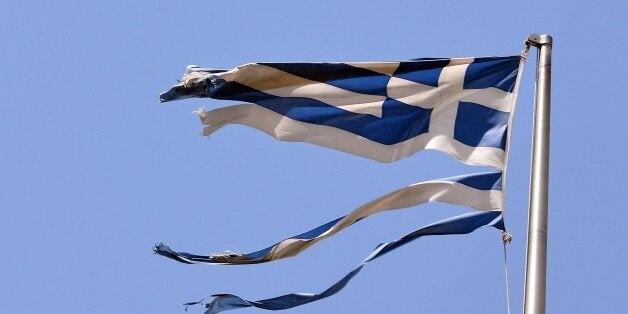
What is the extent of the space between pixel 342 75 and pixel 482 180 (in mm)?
2323

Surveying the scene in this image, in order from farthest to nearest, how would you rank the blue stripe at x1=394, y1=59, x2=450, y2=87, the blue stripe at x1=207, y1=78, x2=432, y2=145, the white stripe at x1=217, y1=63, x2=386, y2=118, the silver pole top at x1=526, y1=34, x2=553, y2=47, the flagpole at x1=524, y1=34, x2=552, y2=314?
the white stripe at x1=217, y1=63, x2=386, y2=118
the blue stripe at x1=394, y1=59, x2=450, y2=87
the blue stripe at x1=207, y1=78, x2=432, y2=145
the silver pole top at x1=526, y1=34, x2=553, y2=47
the flagpole at x1=524, y1=34, x2=552, y2=314

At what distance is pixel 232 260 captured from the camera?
635 inches

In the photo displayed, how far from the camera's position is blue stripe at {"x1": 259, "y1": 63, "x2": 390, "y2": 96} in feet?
54.8

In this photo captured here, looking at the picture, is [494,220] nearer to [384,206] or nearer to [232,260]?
[384,206]

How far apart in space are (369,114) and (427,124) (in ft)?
2.53

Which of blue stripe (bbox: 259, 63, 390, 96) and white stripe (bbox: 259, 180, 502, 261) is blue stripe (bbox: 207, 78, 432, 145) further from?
white stripe (bbox: 259, 180, 502, 261)

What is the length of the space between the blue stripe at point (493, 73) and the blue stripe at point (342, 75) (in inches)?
41.9

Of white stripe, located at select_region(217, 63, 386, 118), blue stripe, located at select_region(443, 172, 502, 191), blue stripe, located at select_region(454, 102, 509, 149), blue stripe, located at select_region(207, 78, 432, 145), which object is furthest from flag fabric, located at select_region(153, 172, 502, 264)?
white stripe, located at select_region(217, 63, 386, 118)

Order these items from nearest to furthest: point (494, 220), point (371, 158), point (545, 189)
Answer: point (545, 189) < point (494, 220) < point (371, 158)

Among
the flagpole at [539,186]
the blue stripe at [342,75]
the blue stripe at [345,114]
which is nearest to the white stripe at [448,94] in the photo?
the blue stripe at [345,114]

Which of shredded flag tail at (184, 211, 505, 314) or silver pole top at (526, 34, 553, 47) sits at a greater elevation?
silver pole top at (526, 34, 553, 47)

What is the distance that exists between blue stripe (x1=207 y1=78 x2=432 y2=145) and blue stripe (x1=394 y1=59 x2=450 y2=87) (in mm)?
354

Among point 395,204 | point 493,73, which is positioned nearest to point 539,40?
point 493,73

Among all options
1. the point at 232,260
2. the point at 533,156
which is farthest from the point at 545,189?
the point at 232,260
